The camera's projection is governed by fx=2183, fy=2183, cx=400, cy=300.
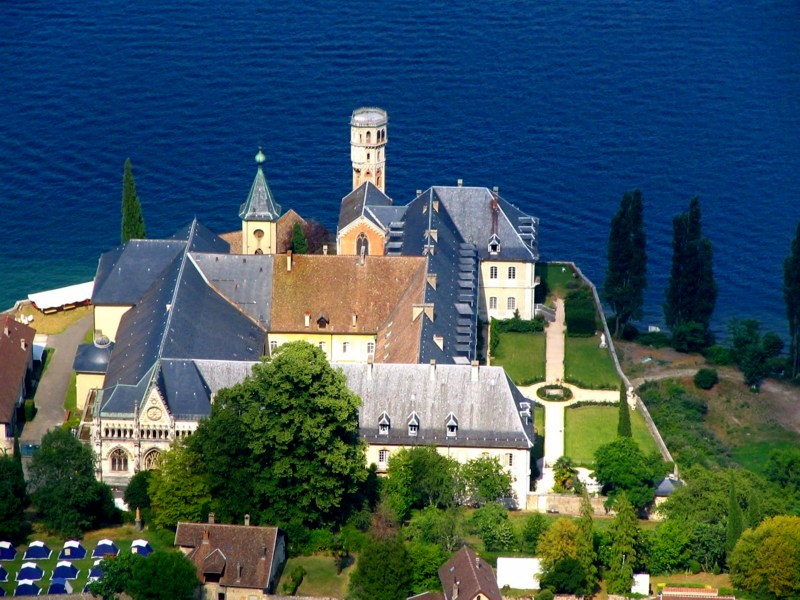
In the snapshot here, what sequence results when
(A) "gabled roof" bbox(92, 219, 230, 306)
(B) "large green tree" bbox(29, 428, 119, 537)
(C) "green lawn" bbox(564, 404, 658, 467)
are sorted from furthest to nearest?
(A) "gabled roof" bbox(92, 219, 230, 306) → (C) "green lawn" bbox(564, 404, 658, 467) → (B) "large green tree" bbox(29, 428, 119, 537)

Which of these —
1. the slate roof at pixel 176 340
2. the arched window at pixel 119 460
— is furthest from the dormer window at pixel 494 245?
the arched window at pixel 119 460

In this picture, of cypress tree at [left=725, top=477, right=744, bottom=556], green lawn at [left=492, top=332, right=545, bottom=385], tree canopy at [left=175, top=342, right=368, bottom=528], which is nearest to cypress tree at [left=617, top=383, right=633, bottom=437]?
green lawn at [left=492, top=332, right=545, bottom=385]

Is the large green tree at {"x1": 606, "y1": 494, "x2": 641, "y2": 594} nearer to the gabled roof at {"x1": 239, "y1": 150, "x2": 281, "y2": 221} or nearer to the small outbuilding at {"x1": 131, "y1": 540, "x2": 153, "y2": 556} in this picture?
the small outbuilding at {"x1": 131, "y1": 540, "x2": 153, "y2": 556}

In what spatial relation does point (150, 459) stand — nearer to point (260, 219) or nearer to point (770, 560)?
point (260, 219)

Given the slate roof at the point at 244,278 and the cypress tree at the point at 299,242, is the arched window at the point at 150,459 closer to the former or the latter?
the slate roof at the point at 244,278

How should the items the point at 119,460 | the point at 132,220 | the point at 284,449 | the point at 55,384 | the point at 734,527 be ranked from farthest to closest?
the point at 132,220, the point at 55,384, the point at 119,460, the point at 284,449, the point at 734,527

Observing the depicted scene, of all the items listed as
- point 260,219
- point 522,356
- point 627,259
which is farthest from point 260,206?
point 627,259
